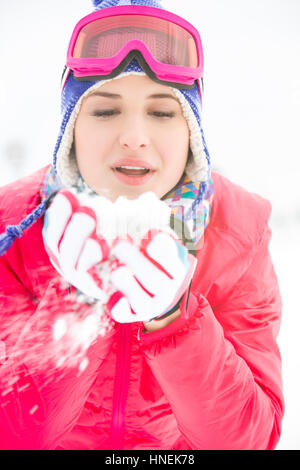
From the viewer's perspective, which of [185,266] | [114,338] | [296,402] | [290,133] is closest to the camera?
[185,266]

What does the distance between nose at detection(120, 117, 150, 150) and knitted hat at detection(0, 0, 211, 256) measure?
0.41 feet

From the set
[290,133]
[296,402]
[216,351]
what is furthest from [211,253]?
[290,133]

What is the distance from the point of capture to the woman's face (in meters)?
0.86

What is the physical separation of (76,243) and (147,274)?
0.16 m

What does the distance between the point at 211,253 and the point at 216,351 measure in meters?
0.34

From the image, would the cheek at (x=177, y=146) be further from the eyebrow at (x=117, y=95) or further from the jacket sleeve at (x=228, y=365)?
the jacket sleeve at (x=228, y=365)

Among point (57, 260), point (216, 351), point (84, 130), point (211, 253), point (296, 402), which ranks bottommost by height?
point (296, 402)

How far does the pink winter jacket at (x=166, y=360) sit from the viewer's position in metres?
0.88

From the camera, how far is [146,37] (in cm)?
94

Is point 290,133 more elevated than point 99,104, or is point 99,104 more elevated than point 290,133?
point 99,104

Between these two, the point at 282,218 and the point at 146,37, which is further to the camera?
the point at 282,218

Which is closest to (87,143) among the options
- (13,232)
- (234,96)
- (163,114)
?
(163,114)

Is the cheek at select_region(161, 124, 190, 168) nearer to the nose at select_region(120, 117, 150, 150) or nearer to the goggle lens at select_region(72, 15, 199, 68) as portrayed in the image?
the nose at select_region(120, 117, 150, 150)

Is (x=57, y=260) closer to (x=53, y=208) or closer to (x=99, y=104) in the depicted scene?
(x=53, y=208)
